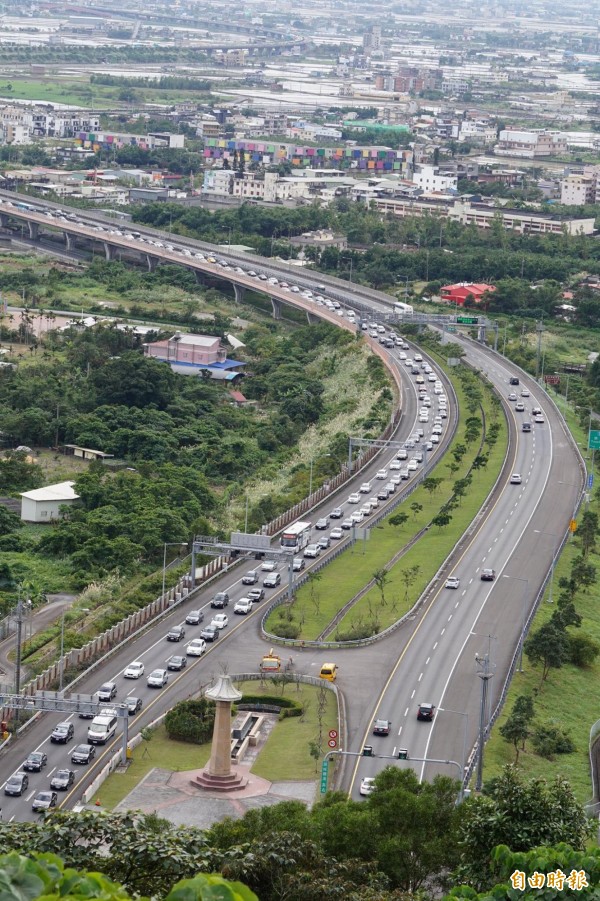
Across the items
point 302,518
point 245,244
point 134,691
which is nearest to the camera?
point 134,691

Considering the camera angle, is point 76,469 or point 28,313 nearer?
point 76,469

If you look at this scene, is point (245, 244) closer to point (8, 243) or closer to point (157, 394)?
point (8, 243)

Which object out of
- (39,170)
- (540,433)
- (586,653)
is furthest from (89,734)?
(39,170)

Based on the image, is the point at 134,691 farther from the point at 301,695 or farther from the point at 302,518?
the point at 302,518

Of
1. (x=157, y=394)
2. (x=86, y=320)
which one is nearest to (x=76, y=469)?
(x=157, y=394)

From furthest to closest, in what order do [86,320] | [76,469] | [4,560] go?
1. [86,320]
2. [76,469]
3. [4,560]

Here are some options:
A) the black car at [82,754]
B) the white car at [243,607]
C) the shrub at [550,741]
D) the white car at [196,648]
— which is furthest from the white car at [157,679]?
the shrub at [550,741]
